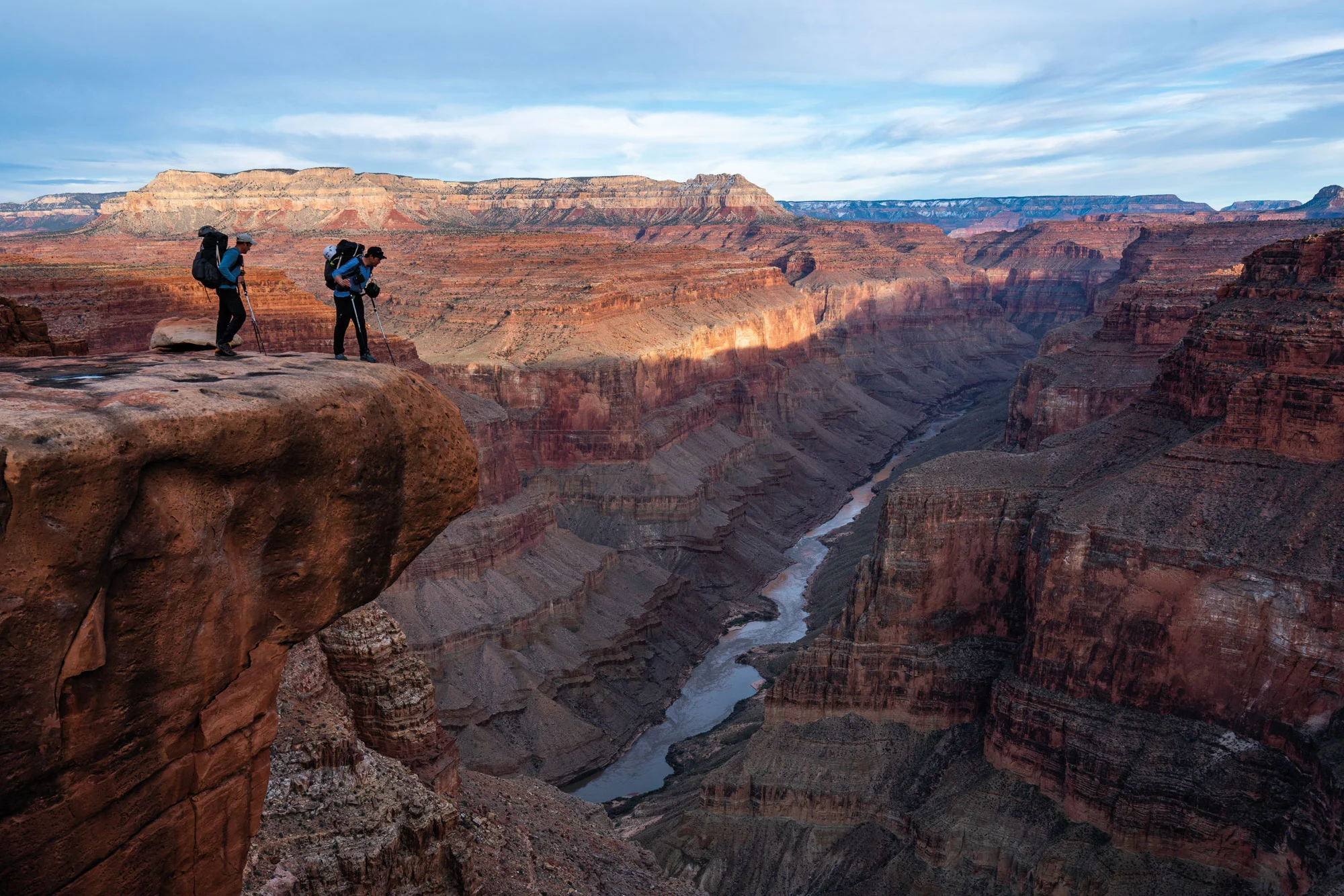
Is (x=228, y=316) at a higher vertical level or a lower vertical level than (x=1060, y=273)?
lower

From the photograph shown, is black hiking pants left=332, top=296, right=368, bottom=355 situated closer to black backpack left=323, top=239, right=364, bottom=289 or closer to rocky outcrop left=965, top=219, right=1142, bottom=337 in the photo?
black backpack left=323, top=239, right=364, bottom=289

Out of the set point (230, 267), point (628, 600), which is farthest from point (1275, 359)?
point (628, 600)

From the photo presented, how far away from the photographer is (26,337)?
46.3 feet

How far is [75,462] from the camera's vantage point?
744 cm

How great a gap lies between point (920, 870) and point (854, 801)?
383 centimetres

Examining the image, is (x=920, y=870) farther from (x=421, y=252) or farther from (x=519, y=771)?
(x=421, y=252)

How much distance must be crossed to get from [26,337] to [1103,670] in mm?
31470

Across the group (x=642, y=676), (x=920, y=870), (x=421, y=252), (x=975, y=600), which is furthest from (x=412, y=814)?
(x=421, y=252)

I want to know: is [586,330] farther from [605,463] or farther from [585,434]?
[605,463]

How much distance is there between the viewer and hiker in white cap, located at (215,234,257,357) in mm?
13539

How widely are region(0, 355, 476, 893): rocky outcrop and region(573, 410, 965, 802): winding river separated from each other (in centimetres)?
3717

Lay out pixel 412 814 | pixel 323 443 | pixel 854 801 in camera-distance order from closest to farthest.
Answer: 1. pixel 323 443
2. pixel 412 814
3. pixel 854 801

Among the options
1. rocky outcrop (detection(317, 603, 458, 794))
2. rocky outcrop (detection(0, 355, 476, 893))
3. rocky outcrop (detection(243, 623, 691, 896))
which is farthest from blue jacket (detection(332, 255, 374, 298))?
rocky outcrop (detection(317, 603, 458, 794))

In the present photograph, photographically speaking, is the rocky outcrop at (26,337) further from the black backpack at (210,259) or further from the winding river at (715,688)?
the winding river at (715,688)
